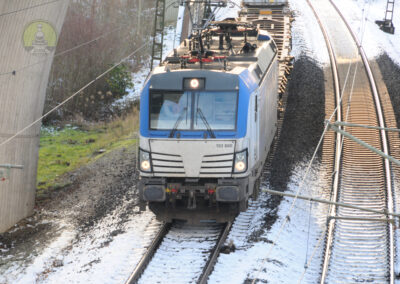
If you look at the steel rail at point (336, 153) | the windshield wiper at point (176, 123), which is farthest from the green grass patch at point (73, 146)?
the windshield wiper at point (176, 123)

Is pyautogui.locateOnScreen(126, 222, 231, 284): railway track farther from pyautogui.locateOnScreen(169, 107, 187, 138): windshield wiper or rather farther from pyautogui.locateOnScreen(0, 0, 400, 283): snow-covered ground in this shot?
→ pyautogui.locateOnScreen(169, 107, 187, 138): windshield wiper

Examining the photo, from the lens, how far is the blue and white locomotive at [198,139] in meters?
14.8

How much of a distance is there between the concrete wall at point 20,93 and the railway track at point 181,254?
480 centimetres

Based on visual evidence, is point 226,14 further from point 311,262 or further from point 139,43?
point 311,262

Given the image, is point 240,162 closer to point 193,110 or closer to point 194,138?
point 194,138

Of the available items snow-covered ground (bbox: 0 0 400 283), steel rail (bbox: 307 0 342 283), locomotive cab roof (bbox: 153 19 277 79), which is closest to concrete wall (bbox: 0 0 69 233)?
snow-covered ground (bbox: 0 0 400 283)

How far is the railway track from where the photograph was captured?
1355cm

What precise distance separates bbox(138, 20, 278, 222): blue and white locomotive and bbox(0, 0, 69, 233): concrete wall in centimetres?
439

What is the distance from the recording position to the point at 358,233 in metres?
16.3

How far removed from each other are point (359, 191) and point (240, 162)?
5238 mm

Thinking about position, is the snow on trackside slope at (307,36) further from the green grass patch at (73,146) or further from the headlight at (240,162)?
the headlight at (240,162)

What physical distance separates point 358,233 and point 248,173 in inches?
128

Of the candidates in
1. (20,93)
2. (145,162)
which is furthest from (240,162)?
(20,93)

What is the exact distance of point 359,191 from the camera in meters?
18.8
